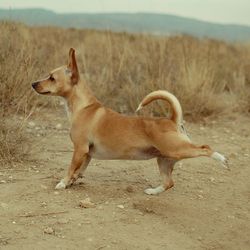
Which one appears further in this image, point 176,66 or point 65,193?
point 176,66

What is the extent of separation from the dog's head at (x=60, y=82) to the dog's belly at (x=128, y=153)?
69 centimetres

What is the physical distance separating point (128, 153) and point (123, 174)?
3.40 feet

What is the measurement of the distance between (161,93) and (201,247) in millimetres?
1616

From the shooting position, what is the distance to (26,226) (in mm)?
5359

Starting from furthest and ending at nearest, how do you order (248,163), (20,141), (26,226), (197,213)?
(248,163) → (20,141) → (197,213) → (26,226)

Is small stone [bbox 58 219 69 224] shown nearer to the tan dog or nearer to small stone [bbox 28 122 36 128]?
the tan dog

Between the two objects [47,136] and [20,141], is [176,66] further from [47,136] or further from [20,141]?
[20,141]

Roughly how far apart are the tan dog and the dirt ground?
0.32 metres

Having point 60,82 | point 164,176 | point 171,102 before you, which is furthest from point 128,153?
point 60,82

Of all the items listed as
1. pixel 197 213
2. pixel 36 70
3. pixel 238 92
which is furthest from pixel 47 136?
pixel 238 92

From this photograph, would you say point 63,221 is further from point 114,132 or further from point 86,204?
point 114,132

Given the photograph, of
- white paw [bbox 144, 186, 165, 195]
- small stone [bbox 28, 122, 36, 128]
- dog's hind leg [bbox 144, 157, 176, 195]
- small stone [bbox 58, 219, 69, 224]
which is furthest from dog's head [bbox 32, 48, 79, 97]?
small stone [bbox 28, 122, 36, 128]

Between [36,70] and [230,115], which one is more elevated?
[36,70]

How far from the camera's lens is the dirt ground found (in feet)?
17.4
